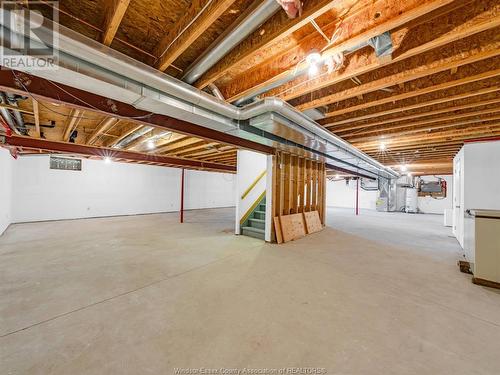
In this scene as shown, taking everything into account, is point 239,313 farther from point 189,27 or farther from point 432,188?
point 432,188

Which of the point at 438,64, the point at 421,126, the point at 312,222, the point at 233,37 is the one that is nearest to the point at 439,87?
the point at 438,64

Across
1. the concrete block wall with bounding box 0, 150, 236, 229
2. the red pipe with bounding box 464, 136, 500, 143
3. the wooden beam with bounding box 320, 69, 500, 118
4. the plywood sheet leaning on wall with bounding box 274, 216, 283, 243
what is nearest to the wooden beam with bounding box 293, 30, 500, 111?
the wooden beam with bounding box 320, 69, 500, 118

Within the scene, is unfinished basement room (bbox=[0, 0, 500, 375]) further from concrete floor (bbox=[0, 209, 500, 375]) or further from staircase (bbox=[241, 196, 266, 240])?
staircase (bbox=[241, 196, 266, 240])

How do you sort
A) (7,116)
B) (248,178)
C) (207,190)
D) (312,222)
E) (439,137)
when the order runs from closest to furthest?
1. (7,116)
2. (439,137)
3. (248,178)
4. (312,222)
5. (207,190)

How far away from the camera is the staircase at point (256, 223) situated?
495 cm

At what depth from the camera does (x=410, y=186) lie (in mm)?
11430

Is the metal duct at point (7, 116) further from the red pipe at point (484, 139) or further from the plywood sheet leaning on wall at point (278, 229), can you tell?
the red pipe at point (484, 139)

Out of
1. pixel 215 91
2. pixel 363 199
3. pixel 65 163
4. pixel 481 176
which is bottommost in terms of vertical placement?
pixel 363 199

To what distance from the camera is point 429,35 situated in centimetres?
154

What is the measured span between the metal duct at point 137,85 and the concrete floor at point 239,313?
6.45 feet

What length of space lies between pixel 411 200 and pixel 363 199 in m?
2.49

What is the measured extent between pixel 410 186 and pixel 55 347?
14422 millimetres

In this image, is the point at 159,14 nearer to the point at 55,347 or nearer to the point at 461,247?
the point at 55,347

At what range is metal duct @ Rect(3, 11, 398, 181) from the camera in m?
1.41
